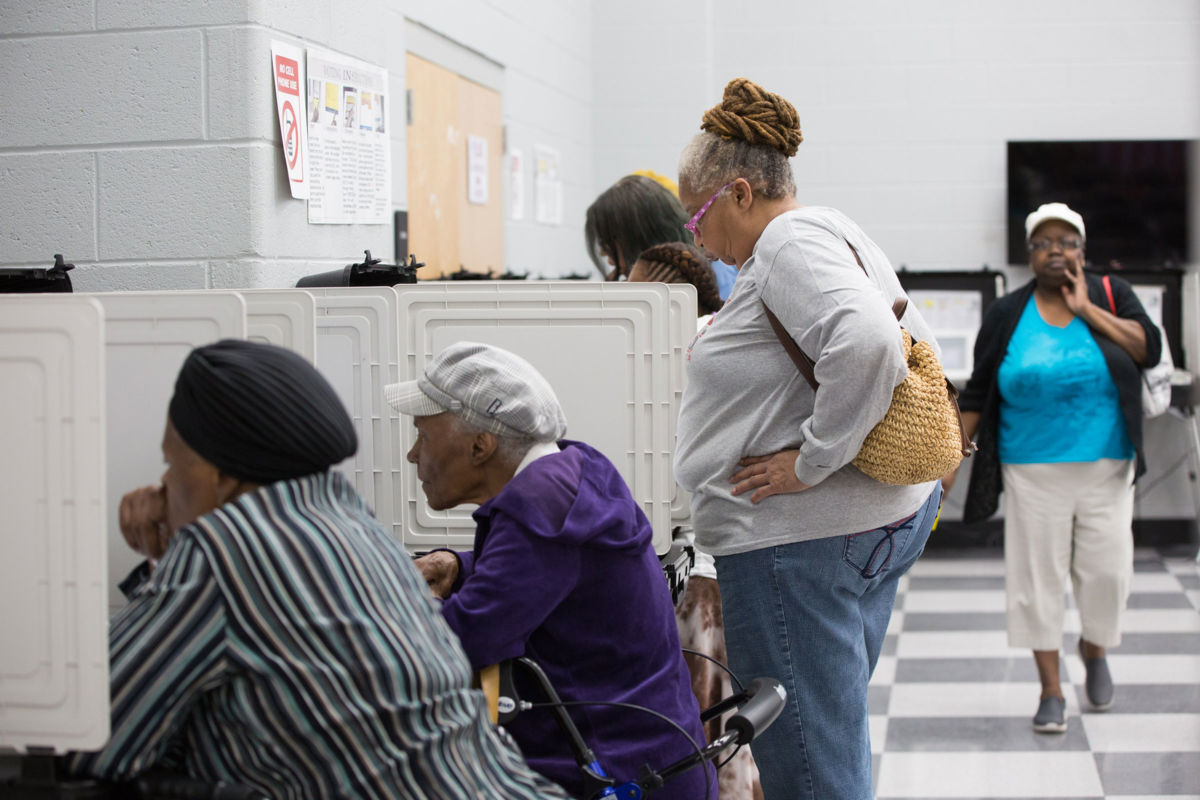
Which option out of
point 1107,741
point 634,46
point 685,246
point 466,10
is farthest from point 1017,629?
point 634,46

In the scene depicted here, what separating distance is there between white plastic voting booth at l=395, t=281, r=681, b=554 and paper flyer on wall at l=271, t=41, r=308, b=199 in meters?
0.70

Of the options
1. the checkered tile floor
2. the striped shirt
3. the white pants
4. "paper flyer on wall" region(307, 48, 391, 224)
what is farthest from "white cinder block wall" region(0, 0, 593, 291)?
the white pants

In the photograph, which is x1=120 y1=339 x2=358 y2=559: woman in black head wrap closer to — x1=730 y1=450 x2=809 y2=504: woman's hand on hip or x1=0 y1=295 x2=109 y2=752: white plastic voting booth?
x1=0 y1=295 x2=109 y2=752: white plastic voting booth

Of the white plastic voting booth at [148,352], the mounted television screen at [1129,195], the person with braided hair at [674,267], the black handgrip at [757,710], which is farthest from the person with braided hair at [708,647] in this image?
the mounted television screen at [1129,195]

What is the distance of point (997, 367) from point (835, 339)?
7.03ft

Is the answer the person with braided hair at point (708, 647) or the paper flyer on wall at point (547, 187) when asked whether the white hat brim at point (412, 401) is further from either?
the paper flyer on wall at point (547, 187)

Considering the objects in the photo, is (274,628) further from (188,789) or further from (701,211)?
(701,211)

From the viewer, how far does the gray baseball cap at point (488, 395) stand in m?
1.65

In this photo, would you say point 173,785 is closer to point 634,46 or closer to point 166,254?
point 166,254

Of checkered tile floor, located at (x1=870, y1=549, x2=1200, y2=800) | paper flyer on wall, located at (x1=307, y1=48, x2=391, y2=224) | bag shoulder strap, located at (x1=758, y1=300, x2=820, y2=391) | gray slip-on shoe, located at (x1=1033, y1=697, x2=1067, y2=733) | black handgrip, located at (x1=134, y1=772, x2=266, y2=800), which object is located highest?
paper flyer on wall, located at (x1=307, y1=48, x2=391, y2=224)

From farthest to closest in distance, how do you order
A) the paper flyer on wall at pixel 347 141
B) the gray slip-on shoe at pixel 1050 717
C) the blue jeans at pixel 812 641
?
the gray slip-on shoe at pixel 1050 717, the paper flyer on wall at pixel 347 141, the blue jeans at pixel 812 641

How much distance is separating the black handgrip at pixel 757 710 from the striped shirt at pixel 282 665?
1.53 feet

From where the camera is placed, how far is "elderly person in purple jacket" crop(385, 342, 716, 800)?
153cm

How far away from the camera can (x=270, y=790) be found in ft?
3.70
